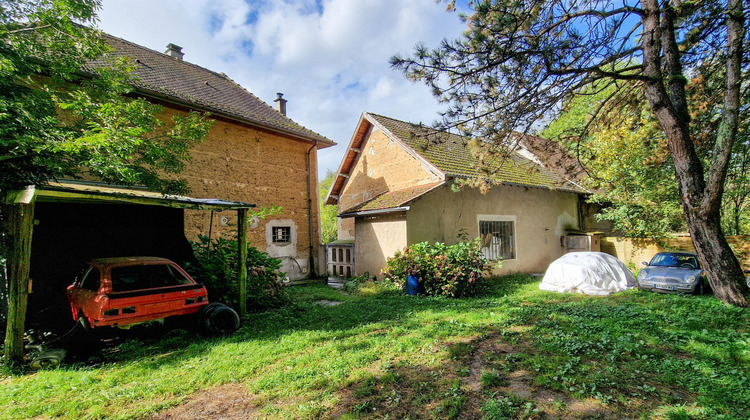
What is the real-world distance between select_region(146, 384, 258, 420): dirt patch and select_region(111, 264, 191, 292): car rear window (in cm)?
290

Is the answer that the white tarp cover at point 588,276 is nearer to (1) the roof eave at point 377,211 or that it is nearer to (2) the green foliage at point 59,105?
(1) the roof eave at point 377,211

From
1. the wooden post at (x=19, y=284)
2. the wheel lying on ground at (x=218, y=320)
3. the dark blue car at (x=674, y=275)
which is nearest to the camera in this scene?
the wooden post at (x=19, y=284)

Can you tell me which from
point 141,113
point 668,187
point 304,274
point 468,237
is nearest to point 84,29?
point 141,113

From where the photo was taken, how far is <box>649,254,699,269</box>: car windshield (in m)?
9.41

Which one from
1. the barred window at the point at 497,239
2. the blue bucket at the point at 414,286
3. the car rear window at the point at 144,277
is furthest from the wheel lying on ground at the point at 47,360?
the barred window at the point at 497,239

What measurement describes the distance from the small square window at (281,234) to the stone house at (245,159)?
36 mm

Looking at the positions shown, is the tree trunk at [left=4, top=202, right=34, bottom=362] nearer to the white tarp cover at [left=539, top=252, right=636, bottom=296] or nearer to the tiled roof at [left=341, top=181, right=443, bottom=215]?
the tiled roof at [left=341, top=181, right=443, bottom=215]

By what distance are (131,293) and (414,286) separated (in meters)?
6.52

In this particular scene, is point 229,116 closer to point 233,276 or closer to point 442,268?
point 233,276

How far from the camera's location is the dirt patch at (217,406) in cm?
343

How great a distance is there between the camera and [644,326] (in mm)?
5855

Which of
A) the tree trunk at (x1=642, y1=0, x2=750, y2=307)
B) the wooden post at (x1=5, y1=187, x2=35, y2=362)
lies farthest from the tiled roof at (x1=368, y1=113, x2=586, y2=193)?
the wooden post at (x1=5, y1=187, x2=35, y2=362)

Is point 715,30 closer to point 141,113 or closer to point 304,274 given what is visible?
point 141,113

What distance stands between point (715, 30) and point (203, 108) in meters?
12.4
